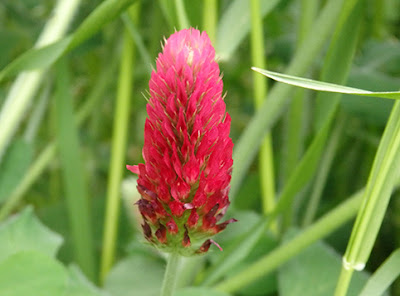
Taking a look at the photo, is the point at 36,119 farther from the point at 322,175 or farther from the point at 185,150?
the point at 185,150

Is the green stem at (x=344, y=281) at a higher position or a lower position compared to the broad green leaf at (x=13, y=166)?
higher

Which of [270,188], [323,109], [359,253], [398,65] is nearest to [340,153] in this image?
[398,65]

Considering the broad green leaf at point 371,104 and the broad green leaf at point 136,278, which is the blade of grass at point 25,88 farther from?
the broad green leaf at point 371,104

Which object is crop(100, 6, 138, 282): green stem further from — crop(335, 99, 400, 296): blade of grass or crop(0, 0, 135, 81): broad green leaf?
crop(335, 99, 400, 296): blade of grass

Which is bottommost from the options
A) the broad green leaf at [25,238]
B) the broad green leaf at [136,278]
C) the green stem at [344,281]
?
the broad green leaf at [136,278]

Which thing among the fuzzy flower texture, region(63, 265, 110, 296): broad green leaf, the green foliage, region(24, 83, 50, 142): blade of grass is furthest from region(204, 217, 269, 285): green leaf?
region(24, 83, 50, 142): blade of grass

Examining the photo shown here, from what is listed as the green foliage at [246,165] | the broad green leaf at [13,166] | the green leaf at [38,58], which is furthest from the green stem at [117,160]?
the green leaf at [38,58]
